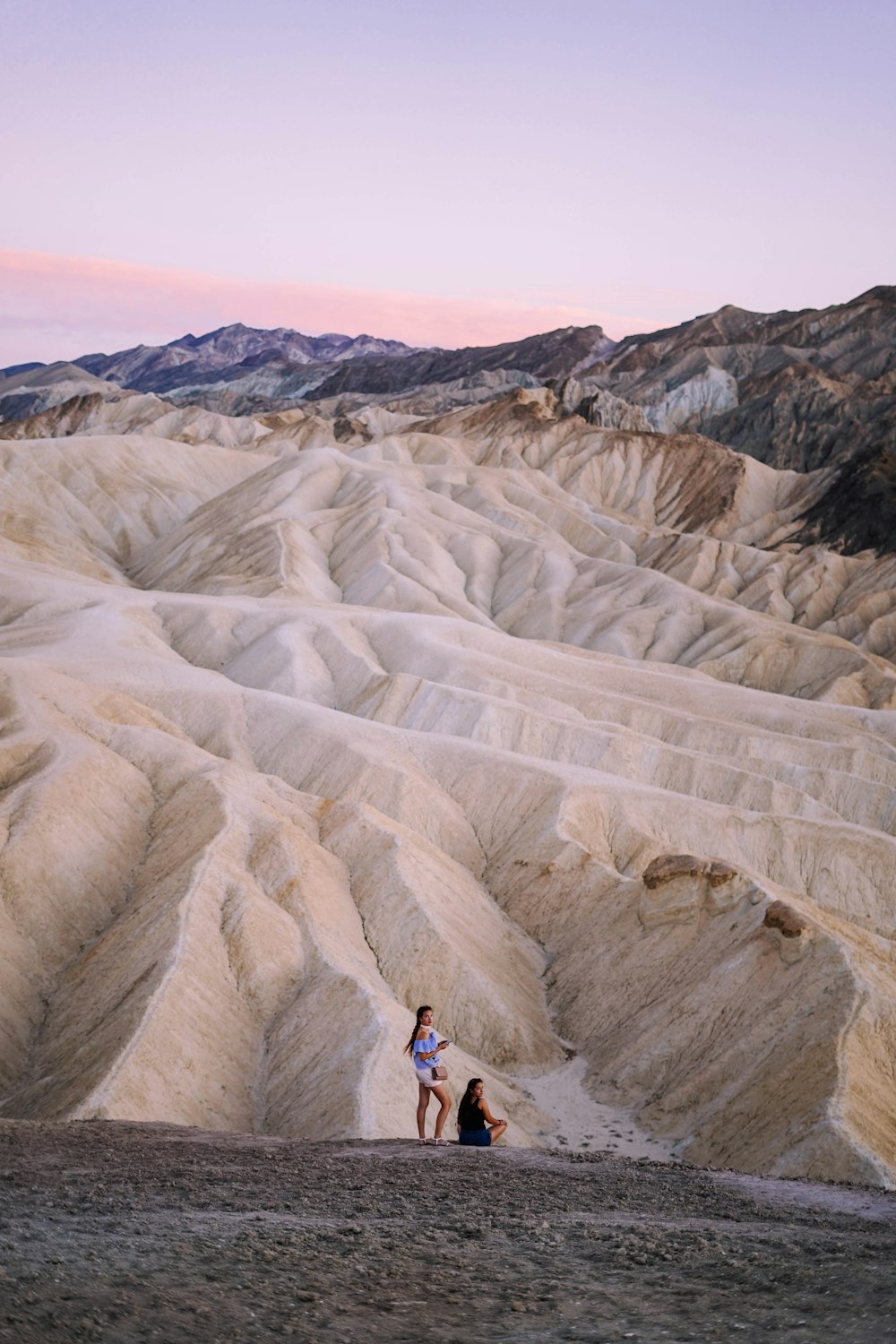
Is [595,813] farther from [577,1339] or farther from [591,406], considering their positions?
[591,406]

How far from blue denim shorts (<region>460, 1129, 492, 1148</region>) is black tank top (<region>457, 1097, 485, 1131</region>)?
142 millimetres

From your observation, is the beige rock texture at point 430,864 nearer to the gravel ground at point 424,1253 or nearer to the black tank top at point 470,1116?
the black tank top at point 470,1116

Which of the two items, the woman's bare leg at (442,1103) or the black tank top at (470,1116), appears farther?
the black tank top at (470,1116)

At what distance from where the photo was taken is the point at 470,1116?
1936 cm

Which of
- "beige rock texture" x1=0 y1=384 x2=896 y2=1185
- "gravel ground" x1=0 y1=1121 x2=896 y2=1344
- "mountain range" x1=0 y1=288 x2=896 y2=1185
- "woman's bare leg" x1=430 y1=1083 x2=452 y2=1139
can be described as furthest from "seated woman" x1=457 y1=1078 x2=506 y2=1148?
"mountain range" x1=0 y1=288 x2=896 y2=1185

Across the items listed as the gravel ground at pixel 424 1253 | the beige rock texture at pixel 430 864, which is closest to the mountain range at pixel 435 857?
the beige rock texture at pixel 430 864

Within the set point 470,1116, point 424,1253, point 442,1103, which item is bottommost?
point 470,1116

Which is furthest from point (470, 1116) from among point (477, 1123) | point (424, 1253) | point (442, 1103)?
point (424, 1253)

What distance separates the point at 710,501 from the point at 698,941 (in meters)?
114

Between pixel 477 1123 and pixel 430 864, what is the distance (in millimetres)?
27993

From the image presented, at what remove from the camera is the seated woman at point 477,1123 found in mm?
19094

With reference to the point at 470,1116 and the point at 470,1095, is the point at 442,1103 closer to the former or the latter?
the point at 470,1095

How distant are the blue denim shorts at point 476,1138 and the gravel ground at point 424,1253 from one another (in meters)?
1.18

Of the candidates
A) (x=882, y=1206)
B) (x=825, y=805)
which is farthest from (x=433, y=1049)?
(x=825, y=805)
